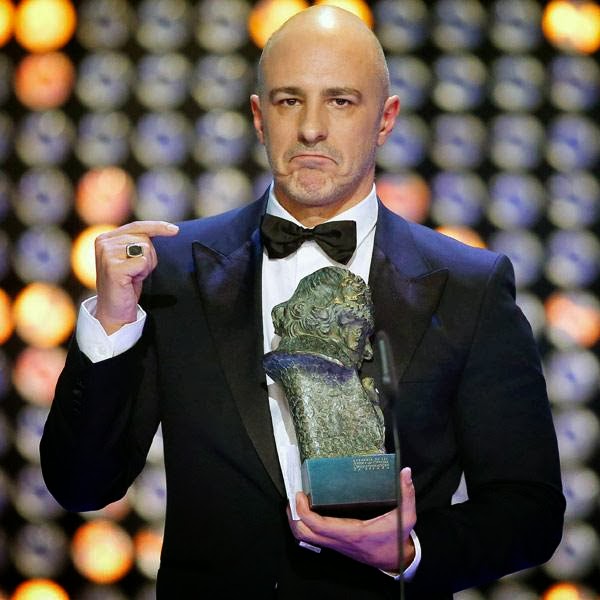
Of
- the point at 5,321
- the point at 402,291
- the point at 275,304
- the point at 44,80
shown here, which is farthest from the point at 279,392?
the point at 44,80

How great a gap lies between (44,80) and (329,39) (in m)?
1.21

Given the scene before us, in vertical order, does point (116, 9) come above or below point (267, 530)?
above

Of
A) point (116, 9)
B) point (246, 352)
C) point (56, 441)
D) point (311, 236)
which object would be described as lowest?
point (56, 441)

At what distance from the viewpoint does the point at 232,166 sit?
115 inches

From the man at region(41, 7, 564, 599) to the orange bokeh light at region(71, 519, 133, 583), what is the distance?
109 cm

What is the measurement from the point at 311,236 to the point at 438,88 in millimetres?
1072

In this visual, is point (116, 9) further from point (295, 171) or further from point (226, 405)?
point (226, 405)

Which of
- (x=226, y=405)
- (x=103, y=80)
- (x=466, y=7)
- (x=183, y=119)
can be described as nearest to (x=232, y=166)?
(x=183, y=119)

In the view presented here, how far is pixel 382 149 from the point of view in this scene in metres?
2.92

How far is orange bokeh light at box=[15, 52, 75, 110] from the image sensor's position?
2920mm

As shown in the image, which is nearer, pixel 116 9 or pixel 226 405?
pixel 226 405

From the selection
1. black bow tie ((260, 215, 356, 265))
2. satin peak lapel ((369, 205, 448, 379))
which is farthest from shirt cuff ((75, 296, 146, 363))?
satin peak lapel ((369, 205, 448, 379))

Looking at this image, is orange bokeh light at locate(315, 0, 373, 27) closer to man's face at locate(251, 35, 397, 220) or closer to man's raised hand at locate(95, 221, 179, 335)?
man's face at locate(251, 35, 397, 220)

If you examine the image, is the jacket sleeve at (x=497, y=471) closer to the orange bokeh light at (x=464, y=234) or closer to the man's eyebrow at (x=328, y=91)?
the man's eyebrow at (x=328, y=91)
